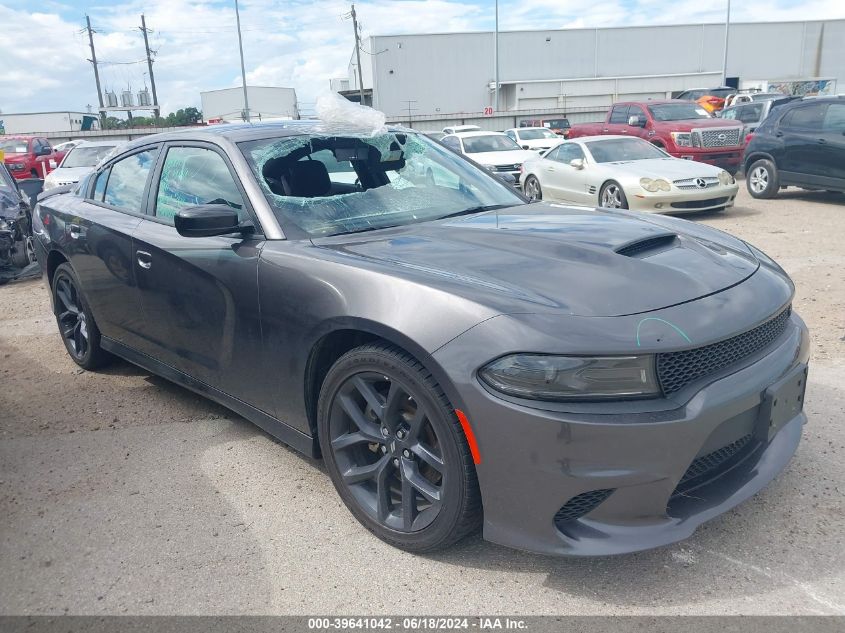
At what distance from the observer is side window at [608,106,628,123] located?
1700 centimetres

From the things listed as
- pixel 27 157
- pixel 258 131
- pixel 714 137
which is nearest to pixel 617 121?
pixel 714 137

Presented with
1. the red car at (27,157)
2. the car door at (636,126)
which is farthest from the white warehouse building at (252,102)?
the car door at (636,126)

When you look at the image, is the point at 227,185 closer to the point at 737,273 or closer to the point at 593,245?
the point at 593,245

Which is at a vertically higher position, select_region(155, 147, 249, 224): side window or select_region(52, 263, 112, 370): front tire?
select_region(155, 147, 249, 224): side window

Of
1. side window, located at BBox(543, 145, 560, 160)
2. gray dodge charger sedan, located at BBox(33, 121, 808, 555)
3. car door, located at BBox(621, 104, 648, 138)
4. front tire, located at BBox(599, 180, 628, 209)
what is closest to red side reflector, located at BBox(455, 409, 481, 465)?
gray dodge charger sedan, located at BBox(33, 121, 808, 555)

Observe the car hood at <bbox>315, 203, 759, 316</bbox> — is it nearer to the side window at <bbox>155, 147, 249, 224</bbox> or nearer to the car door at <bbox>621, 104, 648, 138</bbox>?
the side window at <bbox>155, 147, 249, 224</bbox>

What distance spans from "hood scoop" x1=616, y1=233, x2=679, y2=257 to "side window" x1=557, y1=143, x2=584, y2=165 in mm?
9334

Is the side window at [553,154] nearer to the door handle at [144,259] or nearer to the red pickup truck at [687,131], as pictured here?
the red pickup truck at [687,131]

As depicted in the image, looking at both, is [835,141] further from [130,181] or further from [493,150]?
[130,181]

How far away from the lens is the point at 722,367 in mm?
2363

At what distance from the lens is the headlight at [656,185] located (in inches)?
405

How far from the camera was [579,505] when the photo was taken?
2250 mm

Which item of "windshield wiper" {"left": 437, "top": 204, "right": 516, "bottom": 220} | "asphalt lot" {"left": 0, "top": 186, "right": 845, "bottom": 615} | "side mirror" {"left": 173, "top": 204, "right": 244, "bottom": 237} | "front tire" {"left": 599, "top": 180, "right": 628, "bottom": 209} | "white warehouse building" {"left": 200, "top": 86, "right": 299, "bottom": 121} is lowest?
"asphalt lot" {"left": 0, "top": 186, "right": 845, "bottom": 615}

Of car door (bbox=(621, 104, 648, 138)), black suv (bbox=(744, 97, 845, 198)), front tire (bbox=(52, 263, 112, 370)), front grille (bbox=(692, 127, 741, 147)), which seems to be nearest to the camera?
front tire (bbox=(52, 263, 112, 370))
